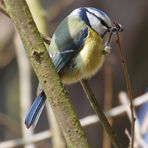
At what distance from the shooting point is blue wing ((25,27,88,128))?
107 cm

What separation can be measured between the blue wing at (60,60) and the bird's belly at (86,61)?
0.6 inches

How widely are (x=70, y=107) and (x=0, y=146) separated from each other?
410mm

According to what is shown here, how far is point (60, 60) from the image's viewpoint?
1127 mm

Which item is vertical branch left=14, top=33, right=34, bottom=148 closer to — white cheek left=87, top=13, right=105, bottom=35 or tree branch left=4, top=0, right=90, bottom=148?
white cheek left=87, top=13, right=105, bottom=35

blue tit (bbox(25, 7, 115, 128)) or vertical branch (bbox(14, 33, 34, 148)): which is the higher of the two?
blue tit (bbox(25, 7, 115, 128))

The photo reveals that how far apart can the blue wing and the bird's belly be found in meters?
0.01

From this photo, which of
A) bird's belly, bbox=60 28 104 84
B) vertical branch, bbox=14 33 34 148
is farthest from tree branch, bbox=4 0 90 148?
vertical branch, bbox=14 33 34 148

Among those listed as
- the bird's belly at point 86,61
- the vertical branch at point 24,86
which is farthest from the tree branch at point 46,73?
the vertical branch at point 24,86

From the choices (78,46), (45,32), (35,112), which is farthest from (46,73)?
(45,32)

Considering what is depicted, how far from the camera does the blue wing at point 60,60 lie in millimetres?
1066

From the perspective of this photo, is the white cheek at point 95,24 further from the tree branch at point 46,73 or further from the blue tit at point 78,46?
the tree branch at point 46,73

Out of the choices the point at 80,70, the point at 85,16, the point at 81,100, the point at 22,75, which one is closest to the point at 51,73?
the point at 80,70

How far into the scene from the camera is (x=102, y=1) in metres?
1.96

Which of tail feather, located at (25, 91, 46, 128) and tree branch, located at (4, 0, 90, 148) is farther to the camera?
tail feather, located at (25, 91, 46, 128)
